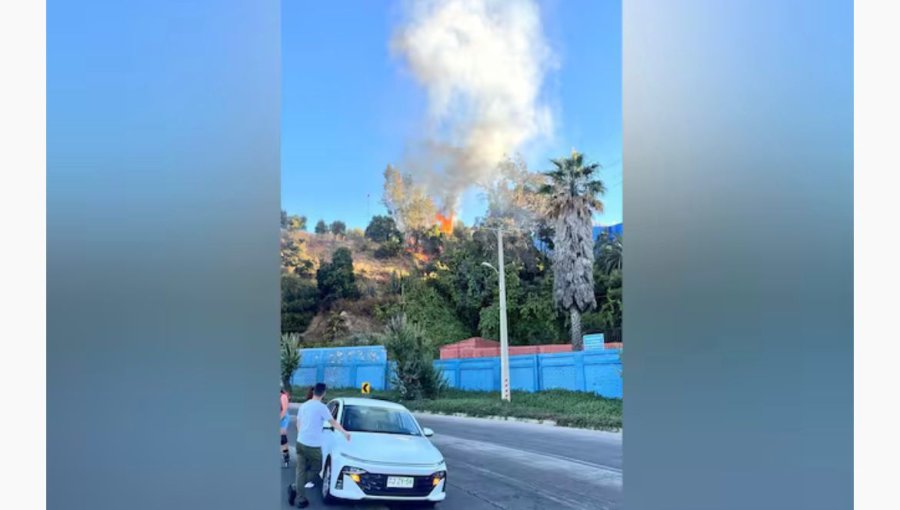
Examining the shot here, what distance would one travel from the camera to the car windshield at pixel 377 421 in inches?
161

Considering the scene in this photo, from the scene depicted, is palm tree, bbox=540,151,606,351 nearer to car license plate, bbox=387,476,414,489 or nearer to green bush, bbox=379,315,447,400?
green bush, bbox=379,315,447,400

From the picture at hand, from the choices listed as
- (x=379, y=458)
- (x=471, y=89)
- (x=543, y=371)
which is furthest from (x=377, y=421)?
(x=471, y=89)

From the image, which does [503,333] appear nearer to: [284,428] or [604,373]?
[604,373]

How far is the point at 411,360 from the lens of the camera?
15.0 ft

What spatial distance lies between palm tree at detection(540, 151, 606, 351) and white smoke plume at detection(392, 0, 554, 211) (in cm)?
40

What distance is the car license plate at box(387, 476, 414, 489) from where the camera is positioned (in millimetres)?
3797

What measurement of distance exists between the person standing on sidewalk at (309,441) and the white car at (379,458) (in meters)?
0.05

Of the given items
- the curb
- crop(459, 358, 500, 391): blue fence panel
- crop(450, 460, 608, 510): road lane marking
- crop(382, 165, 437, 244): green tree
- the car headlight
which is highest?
crop(382, 165, 437, 244): green tree

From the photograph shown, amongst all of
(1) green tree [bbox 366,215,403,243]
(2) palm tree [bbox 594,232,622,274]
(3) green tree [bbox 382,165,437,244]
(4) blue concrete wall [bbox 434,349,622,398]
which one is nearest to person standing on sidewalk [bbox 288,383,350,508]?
(4) blue concrete wall [bbox 434,349,622,398]
